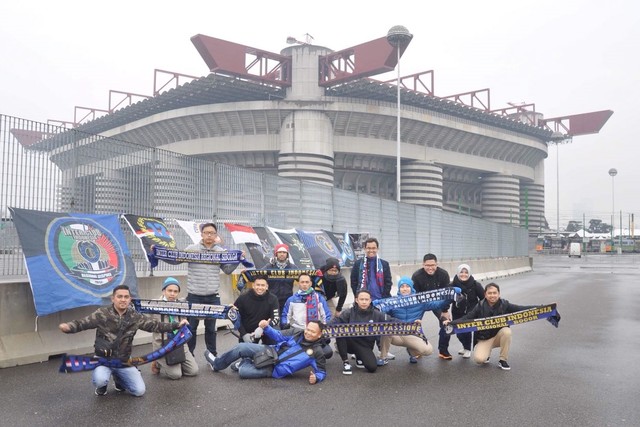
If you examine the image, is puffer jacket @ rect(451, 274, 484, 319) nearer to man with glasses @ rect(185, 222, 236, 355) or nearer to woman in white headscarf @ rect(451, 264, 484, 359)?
woman in white headscarf @ rect(451, 264, 484, 359)

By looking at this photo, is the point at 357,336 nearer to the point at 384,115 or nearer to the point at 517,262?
the point at 517,262

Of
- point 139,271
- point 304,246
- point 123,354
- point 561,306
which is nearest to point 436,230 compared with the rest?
point 561,306

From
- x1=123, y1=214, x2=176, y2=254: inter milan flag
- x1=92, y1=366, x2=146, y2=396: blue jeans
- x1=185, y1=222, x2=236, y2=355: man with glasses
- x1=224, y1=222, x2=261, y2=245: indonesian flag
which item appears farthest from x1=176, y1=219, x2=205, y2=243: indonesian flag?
x1=92, y1=366, x2=146, y2=396: blue jeans

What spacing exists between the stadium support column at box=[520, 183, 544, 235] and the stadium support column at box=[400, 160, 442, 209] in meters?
25.2

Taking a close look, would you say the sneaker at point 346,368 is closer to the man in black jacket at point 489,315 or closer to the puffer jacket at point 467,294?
the man in black jacket at point 489,315

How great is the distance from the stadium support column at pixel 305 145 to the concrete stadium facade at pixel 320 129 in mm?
93

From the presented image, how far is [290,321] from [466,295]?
9.52 feet

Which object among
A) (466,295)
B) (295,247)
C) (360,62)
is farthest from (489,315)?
(360,62)

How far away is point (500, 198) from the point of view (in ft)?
240

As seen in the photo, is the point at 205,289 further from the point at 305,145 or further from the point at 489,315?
the point at 305,145

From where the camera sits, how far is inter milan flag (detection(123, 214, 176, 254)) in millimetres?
10289

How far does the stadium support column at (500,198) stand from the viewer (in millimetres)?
72625

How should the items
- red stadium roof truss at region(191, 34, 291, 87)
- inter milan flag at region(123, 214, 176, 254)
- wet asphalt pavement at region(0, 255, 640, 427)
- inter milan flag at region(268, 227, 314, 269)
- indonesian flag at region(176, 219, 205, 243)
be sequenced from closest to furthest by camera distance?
wet asphalt pavement at region(0, 255, 640, 427) < inter milan flag at region(123, 214, 176, 254) < indonesian flag at region(176, 219, 205, 243) < inter milan flag at region(268, 227, 314, 269) < red stadium roof truss at region(191, 34, 291, 87)

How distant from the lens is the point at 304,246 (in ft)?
51.0
